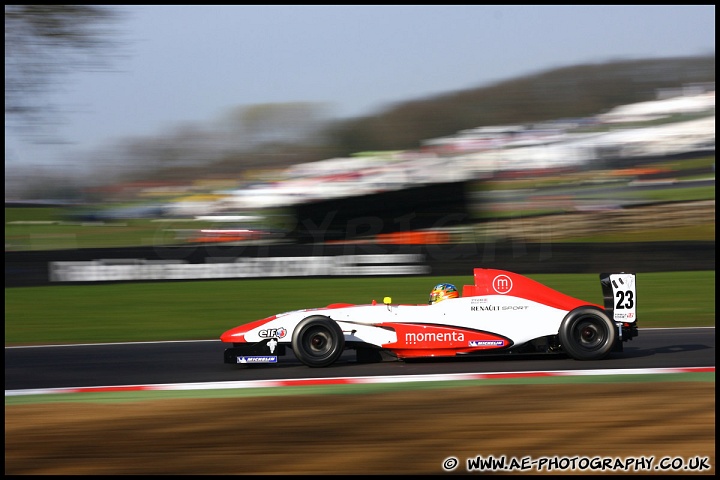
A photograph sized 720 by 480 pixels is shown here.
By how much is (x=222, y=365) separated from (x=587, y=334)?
364cm

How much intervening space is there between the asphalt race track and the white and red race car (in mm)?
163

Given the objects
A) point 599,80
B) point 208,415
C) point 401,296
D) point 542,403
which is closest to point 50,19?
point 401,296

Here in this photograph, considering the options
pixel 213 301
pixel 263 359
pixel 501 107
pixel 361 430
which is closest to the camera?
pixel 361 430

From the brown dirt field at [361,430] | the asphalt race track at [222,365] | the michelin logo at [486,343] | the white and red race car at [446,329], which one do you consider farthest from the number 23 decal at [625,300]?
the brown dirt field at [361,430]

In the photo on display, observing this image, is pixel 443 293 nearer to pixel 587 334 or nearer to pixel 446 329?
pixel 446 329

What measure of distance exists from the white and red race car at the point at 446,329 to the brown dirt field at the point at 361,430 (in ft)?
3.75

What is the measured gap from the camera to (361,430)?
518 cm

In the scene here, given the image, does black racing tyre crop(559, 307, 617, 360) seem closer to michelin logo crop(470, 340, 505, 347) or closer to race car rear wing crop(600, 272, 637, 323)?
race car rear wing crop(600, 272, 637, 323)

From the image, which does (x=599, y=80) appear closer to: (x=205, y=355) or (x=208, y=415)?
(x=205, y=355)

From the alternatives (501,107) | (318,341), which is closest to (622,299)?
(318,341)

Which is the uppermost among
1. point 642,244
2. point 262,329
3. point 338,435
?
point 642,244

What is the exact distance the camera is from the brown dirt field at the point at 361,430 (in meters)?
4.54

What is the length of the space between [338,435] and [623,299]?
4.13 metres

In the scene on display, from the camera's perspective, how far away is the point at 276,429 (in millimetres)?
5227
